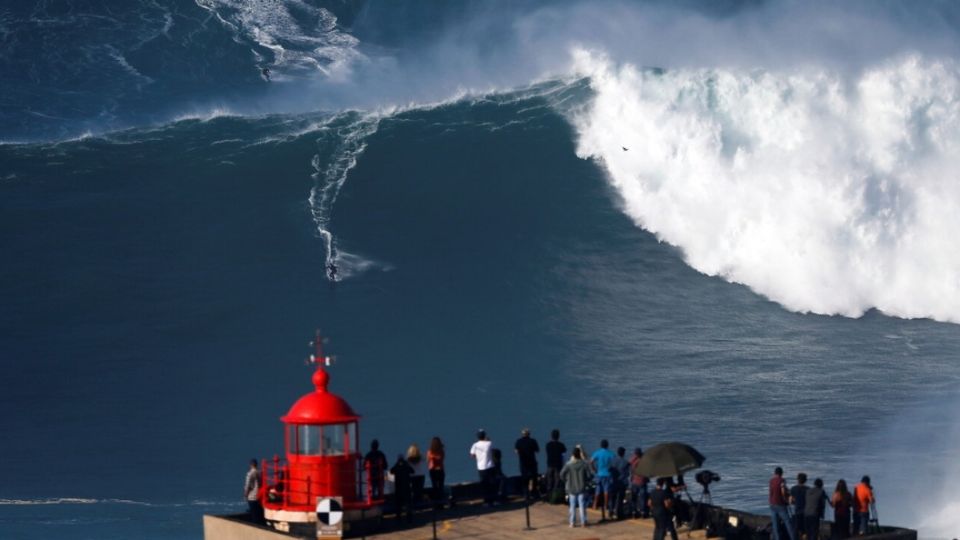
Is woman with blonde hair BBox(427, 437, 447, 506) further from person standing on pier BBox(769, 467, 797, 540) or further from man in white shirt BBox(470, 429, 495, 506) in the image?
person standing on pier BBox(769, 467, 797, 540)

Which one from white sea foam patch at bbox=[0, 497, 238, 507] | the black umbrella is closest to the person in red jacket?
the black umbrella

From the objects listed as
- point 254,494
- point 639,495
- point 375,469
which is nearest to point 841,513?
point 639,495

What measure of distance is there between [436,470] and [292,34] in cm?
2911

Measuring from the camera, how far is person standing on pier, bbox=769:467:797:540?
22156mm

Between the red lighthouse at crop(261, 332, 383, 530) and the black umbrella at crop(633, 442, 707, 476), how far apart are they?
131 inches

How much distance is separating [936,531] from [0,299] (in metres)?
21.6

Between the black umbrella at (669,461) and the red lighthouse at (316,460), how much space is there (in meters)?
3.34

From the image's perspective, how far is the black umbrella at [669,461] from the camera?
73.8ft

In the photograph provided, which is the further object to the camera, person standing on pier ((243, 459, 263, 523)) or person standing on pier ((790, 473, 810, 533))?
person standing on pier ((243, 459, 263, 523))

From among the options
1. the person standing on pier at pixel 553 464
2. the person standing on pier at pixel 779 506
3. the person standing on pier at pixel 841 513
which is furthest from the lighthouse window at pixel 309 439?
the person standing on pier at pixel 841 513

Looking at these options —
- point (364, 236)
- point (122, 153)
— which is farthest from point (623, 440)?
point (122, 153)

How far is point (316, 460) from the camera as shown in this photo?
22859 millimetres

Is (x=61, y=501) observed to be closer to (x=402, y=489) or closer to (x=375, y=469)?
(x=375, y=469)

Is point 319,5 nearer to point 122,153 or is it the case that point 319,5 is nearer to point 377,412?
point 122,153
